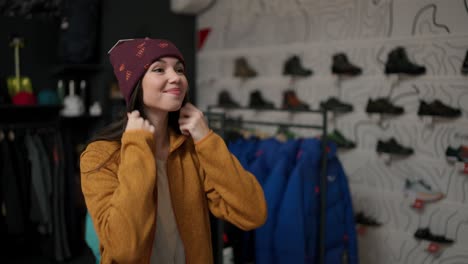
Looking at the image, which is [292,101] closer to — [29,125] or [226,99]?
[226,99]

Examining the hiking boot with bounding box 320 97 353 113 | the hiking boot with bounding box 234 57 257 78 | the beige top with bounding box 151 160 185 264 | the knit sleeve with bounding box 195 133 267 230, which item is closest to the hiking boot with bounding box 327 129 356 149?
the hiking boot with bounding box 320 97 353 113

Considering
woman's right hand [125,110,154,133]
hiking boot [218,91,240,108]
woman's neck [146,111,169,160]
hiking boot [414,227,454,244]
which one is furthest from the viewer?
hiking boot [218,91,240,108]

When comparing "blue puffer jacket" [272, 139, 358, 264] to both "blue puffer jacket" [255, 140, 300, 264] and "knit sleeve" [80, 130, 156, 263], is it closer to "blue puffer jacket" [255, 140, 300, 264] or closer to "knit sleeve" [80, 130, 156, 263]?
"blue puffer jacket" [255, 140, 300, 264]

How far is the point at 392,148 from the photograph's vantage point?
2875mm

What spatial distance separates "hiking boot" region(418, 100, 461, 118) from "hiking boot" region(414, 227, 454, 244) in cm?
78

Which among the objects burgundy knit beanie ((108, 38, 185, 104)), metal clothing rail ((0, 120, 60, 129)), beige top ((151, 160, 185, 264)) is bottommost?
beige top ((151, 160, 185, 264))

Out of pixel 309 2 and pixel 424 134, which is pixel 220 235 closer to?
pixel 424 134

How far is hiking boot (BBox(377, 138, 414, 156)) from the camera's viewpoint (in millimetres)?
2824

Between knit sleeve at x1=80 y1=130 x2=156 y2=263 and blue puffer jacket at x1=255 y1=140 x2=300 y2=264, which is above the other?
knit sleeve at x1=80 y1=130 x2=156 y2=263

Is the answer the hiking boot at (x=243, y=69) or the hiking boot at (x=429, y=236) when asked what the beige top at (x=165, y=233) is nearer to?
the hiking boot at (x=429, y=236)

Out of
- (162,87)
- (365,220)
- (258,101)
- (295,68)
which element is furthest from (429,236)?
(162,87)

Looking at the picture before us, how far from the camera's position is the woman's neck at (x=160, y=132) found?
52.6 inches

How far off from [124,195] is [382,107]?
7.52ft

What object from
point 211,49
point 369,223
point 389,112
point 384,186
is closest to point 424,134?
point 389,112
